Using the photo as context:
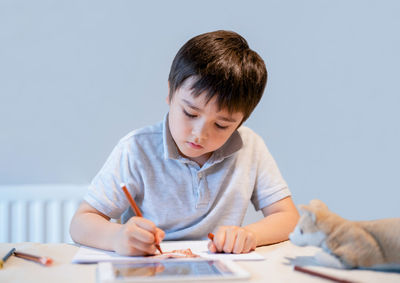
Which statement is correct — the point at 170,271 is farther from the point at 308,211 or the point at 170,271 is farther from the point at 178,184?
the point at 178,184

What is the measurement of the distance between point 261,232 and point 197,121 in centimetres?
26

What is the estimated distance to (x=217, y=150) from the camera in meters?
1.05

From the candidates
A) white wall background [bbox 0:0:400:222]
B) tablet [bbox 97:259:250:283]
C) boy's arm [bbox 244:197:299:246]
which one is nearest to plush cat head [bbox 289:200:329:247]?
tablet [bbox 97:259:250:283]

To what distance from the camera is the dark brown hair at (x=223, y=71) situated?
88cm

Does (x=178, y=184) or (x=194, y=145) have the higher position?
(x=194, y=145)

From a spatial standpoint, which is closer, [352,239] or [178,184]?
[352,239]

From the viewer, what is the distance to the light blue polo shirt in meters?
0.99

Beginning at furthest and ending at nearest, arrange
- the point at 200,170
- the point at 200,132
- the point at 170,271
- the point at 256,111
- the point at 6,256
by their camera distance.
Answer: the point at 256,111, the point at 200,170, the point at 200,132, the point at 6,256, the point at 170,271

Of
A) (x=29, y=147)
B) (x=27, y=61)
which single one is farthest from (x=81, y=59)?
(x=29, y=147)

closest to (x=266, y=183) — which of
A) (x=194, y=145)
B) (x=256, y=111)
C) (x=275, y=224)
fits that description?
(x=275, y=224)

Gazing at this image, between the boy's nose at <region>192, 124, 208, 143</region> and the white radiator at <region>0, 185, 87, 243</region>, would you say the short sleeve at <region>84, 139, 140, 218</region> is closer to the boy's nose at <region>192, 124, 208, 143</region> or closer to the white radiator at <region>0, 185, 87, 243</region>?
the boy's nose at <region>192, 124, 208, 143</region>

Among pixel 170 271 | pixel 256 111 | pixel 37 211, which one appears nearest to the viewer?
pixel 170 271

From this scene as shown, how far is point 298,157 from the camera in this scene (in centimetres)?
180

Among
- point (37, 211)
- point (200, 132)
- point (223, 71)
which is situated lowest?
point (37, 211)
